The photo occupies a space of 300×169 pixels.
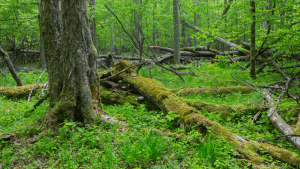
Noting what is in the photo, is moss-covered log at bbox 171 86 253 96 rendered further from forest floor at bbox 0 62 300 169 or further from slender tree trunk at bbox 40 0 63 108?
slender tree trunk at bbox 40 0 63 108

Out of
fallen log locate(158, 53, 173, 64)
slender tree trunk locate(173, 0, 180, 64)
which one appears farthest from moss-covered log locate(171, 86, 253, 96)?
fallen log locate(158, 53, 173, 64)

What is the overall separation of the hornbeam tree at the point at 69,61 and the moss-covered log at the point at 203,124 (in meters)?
1.82

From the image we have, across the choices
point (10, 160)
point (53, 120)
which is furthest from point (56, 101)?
point (10, 160)

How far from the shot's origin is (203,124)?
3.39 metres

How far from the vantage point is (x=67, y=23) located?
3.34 meters

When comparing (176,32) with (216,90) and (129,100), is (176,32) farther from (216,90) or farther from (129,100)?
(129,100)

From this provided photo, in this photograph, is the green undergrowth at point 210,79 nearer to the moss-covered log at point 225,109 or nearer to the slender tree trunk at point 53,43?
the moss-covered log at point 225,109

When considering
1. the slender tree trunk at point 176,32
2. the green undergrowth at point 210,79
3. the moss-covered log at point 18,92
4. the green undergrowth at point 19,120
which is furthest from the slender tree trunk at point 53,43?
the slender tree trunk at point 176,32

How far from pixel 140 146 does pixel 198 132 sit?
125 cm

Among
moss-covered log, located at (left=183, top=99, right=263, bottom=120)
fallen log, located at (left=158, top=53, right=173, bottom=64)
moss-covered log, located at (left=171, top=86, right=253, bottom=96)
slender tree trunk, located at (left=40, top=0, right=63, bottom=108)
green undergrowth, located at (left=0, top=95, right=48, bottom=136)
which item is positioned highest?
slender tree trunk, located at (left=40, top=0, right=63, bottom=108)

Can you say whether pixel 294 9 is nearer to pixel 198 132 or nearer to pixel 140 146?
pixel 198 132

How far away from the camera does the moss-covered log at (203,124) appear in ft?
8.89

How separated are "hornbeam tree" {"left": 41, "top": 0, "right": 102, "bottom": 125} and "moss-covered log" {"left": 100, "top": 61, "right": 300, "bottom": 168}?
1820mm

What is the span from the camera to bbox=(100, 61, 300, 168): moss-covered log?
8.89ft
